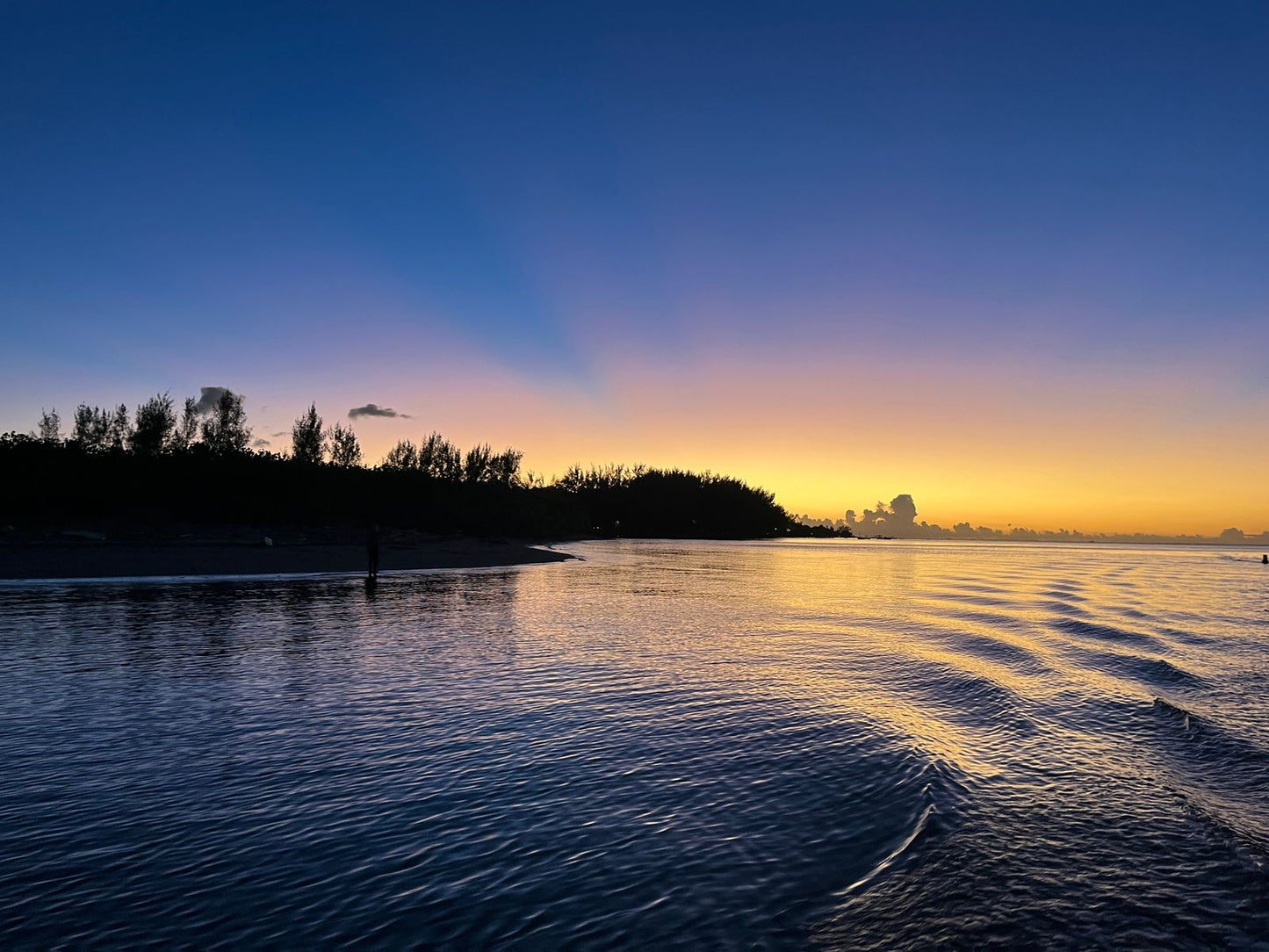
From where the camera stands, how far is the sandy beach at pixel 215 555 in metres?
36.0

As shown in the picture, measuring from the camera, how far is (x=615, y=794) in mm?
8156

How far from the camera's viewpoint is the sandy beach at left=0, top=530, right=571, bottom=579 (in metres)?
36.0

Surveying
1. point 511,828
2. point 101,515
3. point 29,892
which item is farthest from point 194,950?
point 101,515

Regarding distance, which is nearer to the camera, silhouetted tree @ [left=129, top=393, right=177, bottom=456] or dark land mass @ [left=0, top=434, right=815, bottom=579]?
dark land mass @ [left=0, top=434, right=815, bottom=579]

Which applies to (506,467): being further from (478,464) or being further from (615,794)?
(615,794)

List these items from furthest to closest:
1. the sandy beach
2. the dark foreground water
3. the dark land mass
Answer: the dark land mass → the sandy beach → the dark foreground water

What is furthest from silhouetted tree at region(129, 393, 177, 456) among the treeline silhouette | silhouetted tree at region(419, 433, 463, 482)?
silhouetted tree at region(419, 433, 463, 482)

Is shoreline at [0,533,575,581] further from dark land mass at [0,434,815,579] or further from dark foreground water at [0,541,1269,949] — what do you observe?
dark foreground water at [0,541,1269,949]

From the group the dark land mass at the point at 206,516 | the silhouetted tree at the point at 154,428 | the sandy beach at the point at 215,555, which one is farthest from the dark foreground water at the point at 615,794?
the silhouetted tree at the point at 154,428

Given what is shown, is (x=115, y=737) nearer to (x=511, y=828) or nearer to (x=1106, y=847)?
(x=511, y=828)

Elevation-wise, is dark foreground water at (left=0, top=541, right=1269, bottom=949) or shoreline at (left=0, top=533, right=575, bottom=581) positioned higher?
shoreline at (left=0, top=533, right=575, bottom=581)

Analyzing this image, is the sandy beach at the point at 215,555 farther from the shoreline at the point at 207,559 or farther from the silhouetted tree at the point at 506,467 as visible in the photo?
the silhouetted tree at the point at 506,467

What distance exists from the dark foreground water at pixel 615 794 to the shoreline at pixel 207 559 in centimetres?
1987

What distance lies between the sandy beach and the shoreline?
0.12 ft
